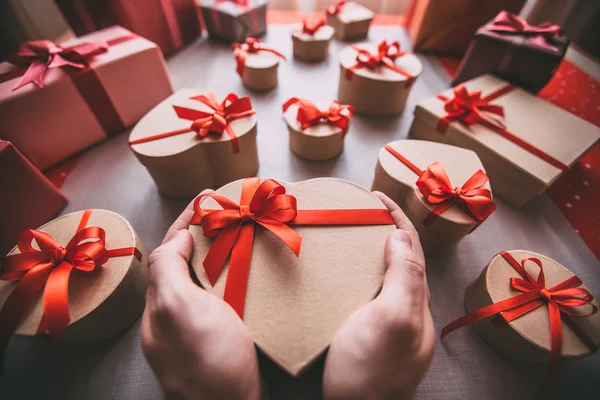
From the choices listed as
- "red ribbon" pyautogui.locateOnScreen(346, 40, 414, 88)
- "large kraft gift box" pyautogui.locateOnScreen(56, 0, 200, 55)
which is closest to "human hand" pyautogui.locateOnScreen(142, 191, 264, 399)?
"red ribbon" pyautogui.locateOnScreen(346, 40, 414, 88)

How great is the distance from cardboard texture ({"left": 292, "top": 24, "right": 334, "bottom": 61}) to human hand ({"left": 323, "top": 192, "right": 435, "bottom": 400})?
1.90 meters

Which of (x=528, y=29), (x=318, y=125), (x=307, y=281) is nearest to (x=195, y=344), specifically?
(x=307, y=281)

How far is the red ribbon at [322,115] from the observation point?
1357mm

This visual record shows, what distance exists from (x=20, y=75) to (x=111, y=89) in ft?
1.14

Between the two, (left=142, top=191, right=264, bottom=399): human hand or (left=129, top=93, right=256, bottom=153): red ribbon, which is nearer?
(left=142, top=191, right=264, bottom=399): human hand

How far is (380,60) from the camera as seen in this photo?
1598mm

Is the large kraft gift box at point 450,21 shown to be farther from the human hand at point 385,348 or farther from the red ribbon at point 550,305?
the human hand at point 385,348

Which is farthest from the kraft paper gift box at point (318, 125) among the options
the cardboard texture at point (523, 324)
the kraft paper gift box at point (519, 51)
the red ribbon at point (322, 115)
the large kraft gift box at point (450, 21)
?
the large kraft gift box at point (450, 21)

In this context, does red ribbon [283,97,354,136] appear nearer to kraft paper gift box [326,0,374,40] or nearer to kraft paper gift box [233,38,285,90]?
kraft paper gift box [233,38,285,90]

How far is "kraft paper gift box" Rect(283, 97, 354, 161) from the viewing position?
1362 millimetres

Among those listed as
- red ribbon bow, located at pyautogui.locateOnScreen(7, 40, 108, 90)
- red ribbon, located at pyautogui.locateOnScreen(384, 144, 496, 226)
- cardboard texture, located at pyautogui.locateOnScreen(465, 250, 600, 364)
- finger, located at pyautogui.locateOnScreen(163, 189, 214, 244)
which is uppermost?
red ribbon bow, located at pyautogui.locateOnScreen(7, 40, 108, 90)

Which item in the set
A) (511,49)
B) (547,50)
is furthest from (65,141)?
(547,50)

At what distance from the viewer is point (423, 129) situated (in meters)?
1.53

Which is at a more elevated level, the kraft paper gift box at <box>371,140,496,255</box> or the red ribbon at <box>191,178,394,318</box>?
the red ribbon at <box>191,178,394,318</box>
